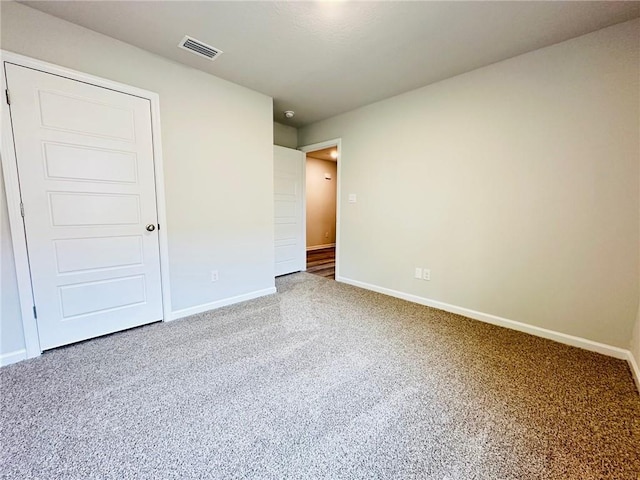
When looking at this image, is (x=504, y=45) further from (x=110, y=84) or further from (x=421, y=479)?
(x=110, y=84)

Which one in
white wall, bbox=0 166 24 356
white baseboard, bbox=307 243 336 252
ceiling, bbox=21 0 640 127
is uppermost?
ceiling, bbox=21 0 640 127

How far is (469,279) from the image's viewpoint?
2814 mm

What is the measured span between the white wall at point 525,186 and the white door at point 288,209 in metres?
1.47

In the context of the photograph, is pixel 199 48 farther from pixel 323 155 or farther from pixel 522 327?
pixel 323 155

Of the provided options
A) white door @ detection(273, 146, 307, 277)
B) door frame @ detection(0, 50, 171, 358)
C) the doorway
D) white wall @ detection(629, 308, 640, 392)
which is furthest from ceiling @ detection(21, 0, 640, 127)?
the doorway

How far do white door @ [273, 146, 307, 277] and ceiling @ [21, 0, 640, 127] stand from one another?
165 centimetres

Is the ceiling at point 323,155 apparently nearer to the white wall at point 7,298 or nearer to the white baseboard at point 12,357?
the white wall at point 7,298

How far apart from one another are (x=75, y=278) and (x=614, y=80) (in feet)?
14.7

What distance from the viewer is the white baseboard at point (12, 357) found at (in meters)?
1.92

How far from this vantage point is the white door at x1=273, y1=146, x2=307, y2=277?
4.34m

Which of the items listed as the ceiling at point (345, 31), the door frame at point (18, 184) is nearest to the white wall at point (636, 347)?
the ceiling at point (345, 31)

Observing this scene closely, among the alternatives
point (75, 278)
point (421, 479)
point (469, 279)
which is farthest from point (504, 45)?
point (75, 278)

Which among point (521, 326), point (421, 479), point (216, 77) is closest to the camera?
point (421, 479)

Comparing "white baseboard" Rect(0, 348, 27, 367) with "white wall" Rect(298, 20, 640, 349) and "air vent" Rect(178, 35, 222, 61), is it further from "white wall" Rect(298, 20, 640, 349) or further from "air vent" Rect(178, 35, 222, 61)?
"white wall" Rect(298, 20, 640, 349)
